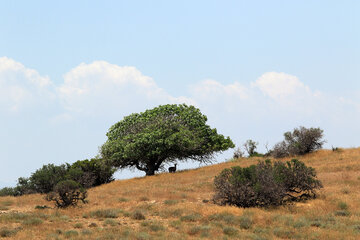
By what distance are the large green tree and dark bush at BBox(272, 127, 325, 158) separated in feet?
20.0

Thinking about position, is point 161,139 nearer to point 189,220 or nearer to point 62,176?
point 62,176

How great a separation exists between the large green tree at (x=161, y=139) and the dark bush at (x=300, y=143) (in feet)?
20.0

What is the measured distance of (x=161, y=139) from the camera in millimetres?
39062

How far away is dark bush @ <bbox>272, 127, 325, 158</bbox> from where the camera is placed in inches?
1576

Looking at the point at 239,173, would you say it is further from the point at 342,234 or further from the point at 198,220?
the point at 342,234

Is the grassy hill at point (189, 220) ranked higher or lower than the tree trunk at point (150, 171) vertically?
lower

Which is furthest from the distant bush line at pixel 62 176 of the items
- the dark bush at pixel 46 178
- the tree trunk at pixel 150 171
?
the tree trunk at pixel 150 171

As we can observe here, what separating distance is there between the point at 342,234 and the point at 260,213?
388 centimetres

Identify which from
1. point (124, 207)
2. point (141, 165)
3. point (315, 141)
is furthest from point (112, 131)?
point (124, 207)

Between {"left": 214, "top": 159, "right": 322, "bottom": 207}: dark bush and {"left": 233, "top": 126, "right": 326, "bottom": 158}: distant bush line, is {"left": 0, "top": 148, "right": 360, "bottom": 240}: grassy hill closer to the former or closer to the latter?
{"left": 214, "top": 159, "right": 322, "bottom": 207}: dark bush

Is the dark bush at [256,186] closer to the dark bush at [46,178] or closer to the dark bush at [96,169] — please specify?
the dark bush at [46,178]

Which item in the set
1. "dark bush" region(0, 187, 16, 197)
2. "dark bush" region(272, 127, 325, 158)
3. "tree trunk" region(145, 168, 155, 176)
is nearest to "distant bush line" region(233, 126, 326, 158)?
"dark bush" region(272, 127, 325, 158)

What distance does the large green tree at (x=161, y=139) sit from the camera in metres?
39.7

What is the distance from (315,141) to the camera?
133 feet
